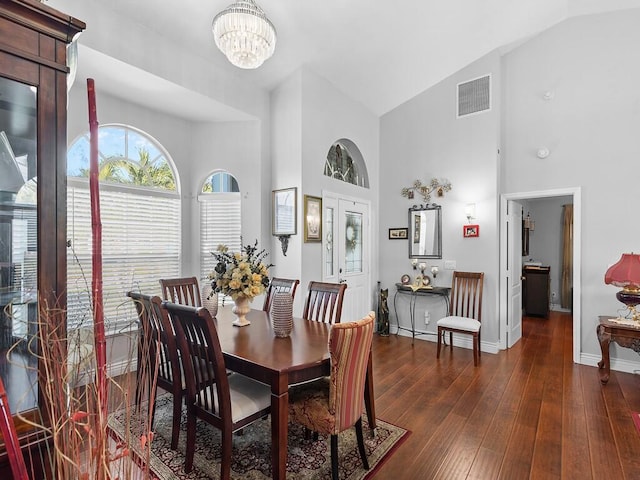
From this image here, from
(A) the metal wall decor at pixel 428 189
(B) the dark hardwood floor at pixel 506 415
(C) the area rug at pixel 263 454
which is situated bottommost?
(B) the dark hardwood floor at pixel 506 415

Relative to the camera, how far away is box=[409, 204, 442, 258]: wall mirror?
196 inches

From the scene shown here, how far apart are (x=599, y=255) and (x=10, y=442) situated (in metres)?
5.20

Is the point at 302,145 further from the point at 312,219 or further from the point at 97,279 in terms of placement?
the point at 97,279

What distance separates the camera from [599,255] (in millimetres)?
4051

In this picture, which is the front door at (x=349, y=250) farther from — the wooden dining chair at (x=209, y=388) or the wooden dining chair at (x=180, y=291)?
the wooden dining chair at (x=209, y=388)

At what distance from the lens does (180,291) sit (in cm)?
331

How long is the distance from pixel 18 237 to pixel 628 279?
15.7 feet

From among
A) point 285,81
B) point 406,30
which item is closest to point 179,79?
point 285,81

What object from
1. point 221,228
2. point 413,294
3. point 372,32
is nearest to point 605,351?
point 413,294

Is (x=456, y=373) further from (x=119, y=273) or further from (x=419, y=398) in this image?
(x=119, y=273)

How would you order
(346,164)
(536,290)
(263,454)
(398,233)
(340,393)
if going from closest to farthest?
1. (340,393)
2. (263,454)
3. (346,164)
4. (398,233)
5. (536,290)

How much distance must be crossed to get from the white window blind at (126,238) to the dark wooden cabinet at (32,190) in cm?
246

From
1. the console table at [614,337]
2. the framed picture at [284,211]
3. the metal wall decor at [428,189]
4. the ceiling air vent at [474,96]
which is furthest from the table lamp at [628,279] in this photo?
the framed picture at [284,211]

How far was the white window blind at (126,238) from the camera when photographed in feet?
11.0
